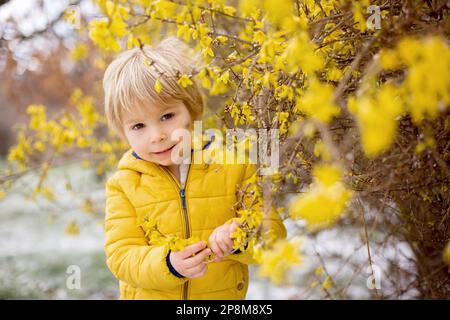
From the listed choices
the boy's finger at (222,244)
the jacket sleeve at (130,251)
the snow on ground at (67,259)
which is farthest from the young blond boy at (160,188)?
the snow on ground at (67,259)

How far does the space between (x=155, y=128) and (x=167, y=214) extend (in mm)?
327

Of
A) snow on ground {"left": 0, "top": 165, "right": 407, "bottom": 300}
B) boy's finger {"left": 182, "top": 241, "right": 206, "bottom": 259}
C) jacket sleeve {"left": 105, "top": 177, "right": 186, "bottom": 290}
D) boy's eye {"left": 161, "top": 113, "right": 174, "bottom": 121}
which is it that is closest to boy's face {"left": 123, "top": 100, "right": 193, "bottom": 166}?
boy's eye {"left": 161, "top": 113, "right": 174, "bottom": 121}

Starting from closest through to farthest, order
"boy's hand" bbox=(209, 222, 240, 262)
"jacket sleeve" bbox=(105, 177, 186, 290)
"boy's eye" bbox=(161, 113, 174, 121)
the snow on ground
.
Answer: "boy's hand" bbox=(209, 222, 240, 262), "jacket sleeve" bbox=(105, 177, 186, 290), "boy's eye" bbox=(161, 113, 174, 121), the snow on ground

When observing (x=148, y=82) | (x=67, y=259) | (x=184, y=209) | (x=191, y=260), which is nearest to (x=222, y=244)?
(x=191, y=260)

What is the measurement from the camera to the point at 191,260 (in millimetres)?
1592

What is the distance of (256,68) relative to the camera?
58.4 inches

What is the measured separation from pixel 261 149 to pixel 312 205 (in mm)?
640

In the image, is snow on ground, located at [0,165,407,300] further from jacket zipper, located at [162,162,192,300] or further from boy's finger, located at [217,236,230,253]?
boy's finger, located at [217,236,230,253]

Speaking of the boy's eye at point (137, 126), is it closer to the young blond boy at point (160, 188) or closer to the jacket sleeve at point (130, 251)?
the young blond boy at point (160, 188)

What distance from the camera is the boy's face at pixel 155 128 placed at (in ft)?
5.71

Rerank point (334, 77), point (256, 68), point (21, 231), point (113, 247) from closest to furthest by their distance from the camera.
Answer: point (334, 77) < point (256, 68) < point (113, 247) < point (21, 231)

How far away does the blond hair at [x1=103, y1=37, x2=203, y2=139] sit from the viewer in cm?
173
